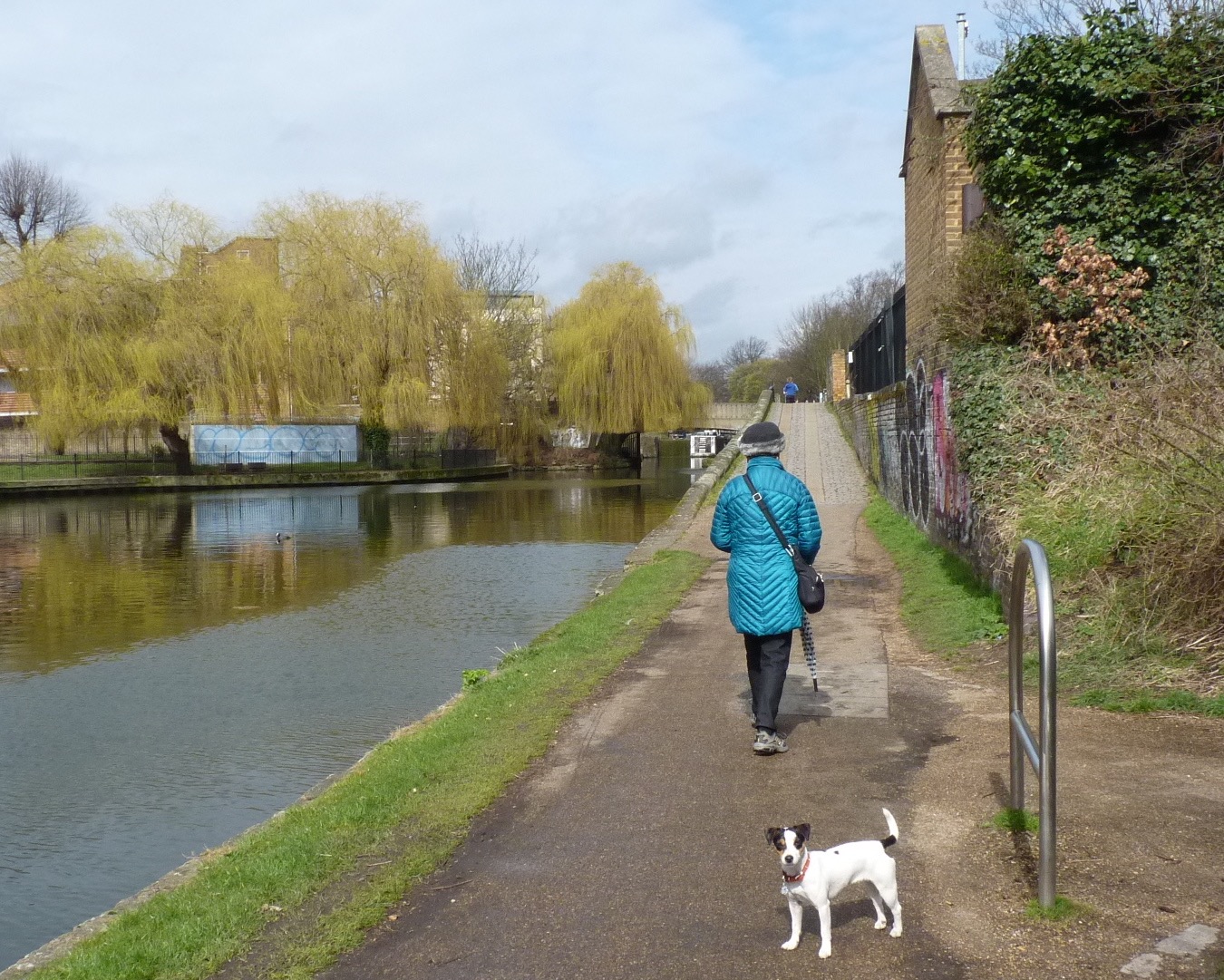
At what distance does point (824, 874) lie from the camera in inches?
156

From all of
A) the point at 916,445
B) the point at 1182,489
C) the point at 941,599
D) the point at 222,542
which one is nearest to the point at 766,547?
the point at 1182,489

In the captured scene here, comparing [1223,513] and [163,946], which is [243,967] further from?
[1223,513]

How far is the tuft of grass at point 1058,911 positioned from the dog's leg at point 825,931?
29.4 inches

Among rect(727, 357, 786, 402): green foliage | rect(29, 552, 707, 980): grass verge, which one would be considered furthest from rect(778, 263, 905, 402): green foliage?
rect(29, 552, 707, 980): grass verge

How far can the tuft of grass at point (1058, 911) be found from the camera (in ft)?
13.3

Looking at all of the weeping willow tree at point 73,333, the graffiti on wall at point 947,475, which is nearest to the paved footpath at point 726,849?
the graffiti on wall at point 947,475

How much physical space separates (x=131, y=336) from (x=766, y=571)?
3882 cm

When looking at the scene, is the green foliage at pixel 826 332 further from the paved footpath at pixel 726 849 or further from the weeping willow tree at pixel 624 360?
the paved footpath at pixel 726 849

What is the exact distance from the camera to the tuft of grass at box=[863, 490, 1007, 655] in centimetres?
911

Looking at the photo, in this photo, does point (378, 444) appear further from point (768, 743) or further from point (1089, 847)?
point (1089, 847)

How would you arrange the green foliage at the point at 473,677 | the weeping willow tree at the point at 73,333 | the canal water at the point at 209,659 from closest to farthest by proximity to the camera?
the canal water at the point at 209,659 → the green foliage at the point at 473,677 → the weeping willow tree at the point at 73,333

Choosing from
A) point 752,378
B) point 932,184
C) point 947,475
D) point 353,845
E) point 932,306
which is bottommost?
point 353,845

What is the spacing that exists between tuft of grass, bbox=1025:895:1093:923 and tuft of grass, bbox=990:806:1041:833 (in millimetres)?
754

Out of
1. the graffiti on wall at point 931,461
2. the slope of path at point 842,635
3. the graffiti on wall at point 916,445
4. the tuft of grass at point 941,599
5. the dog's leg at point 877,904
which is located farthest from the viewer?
the graffiti on wall at point 916,445
